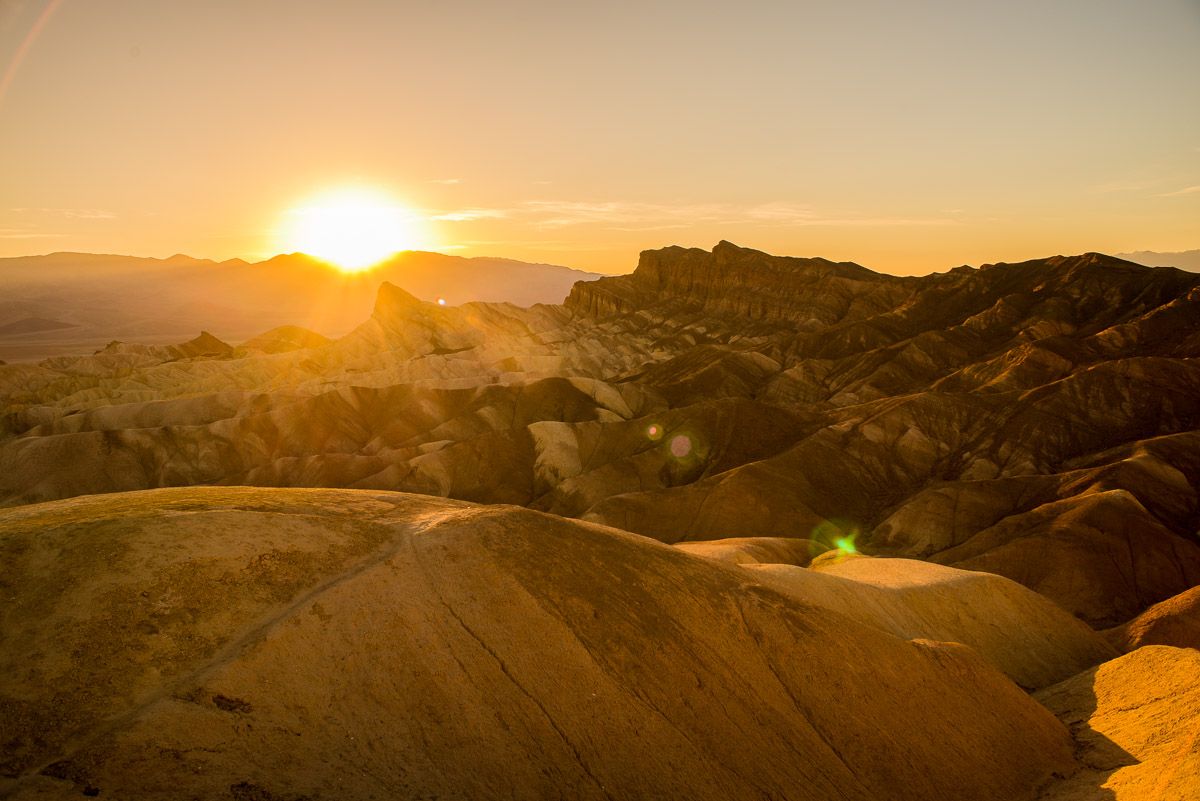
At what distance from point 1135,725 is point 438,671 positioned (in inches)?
751

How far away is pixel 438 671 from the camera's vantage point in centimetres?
1469

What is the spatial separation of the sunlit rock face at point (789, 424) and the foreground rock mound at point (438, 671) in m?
27.1

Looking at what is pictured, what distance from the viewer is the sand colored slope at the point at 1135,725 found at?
14.5 m

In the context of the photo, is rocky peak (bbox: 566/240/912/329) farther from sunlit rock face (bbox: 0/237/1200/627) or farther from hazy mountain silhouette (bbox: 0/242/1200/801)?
hazy mountain silhouette (bbox: 0/242/1200/801)

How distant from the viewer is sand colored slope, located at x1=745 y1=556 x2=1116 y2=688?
26.2 meters

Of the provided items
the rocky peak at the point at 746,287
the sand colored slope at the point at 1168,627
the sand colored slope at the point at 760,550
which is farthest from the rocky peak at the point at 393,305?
the sand colored slope at the point at 1168,627

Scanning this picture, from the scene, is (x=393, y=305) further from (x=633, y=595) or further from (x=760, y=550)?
(x=633, y=595)

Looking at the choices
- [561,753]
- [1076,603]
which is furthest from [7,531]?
[1076,603]

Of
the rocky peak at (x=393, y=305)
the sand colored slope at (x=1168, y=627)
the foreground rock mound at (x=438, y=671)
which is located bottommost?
the sand colored slope at (x=1168, y=627)

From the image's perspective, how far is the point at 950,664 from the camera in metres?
21.2

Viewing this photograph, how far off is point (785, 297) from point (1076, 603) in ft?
285

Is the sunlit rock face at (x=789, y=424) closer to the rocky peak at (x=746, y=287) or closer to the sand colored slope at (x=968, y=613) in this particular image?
the rocky peak at (x=746, y=287)

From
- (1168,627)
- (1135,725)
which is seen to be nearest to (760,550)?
(1168,627)

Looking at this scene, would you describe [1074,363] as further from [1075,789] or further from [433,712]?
[433,712]
